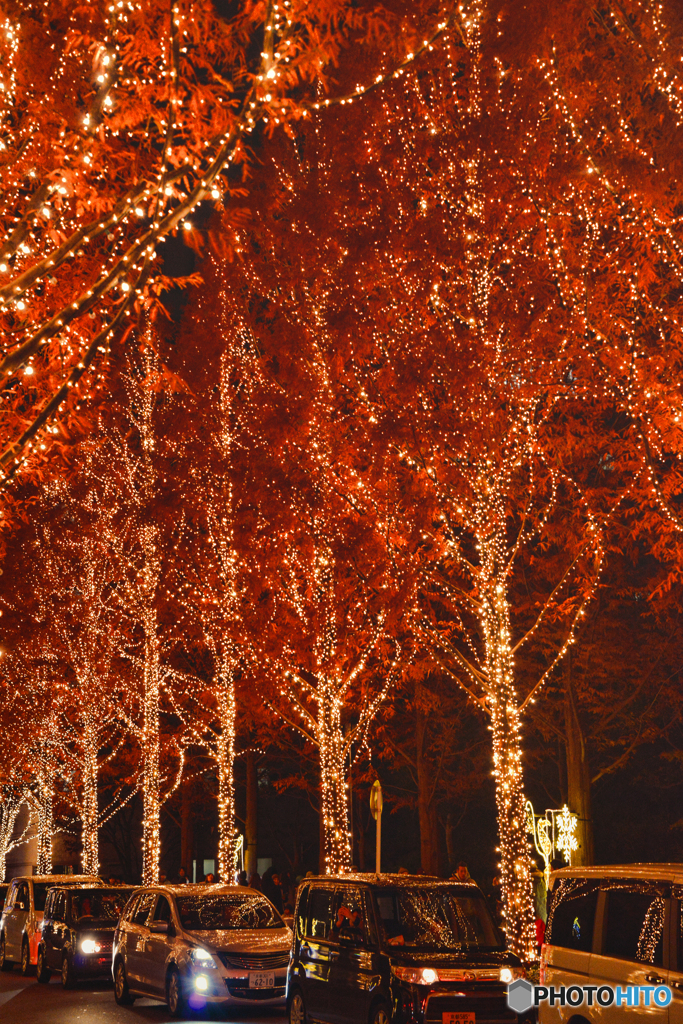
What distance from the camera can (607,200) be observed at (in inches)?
506

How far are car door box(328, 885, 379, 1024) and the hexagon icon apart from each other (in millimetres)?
1265

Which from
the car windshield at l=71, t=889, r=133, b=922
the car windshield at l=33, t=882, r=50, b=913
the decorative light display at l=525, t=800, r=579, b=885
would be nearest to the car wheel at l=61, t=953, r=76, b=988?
the car windshield at l=71, t=889, r=133, b=922

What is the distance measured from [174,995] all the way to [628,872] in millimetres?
7086

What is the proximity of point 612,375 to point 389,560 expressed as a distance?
4403mm

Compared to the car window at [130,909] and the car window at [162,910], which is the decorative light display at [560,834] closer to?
the car window at [130,909]

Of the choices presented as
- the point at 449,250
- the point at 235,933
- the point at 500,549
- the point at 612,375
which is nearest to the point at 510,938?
the point at 235,933

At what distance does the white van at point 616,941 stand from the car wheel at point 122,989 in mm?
7840

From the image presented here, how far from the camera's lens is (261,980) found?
12.6 m

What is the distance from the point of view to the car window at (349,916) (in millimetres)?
10148

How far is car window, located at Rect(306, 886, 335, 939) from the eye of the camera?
11.0 metres

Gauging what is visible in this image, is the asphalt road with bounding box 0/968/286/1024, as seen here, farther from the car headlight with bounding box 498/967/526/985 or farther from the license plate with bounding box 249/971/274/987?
the car headlight with bounding box 498/967/526/985

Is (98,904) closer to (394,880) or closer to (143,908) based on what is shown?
(143,908)

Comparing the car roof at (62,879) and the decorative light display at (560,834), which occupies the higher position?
the decorative light display at (560,834)

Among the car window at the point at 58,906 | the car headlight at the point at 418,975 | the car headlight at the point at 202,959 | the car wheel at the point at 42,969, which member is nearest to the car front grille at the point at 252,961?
the car headlight at the point at 202,959
